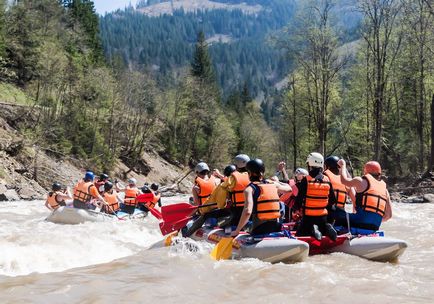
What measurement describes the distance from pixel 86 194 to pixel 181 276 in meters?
7.88

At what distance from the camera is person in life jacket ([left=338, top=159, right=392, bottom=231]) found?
7.69 m

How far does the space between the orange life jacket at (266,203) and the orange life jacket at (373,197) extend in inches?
56.3

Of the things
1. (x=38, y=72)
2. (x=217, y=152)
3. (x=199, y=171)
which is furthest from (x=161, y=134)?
(x=199, y=171)

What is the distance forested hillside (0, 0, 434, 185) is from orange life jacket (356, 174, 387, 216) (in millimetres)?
16903

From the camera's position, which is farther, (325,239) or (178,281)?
(325,239)

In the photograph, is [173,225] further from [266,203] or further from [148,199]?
[148,199]

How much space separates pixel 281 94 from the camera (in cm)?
3953

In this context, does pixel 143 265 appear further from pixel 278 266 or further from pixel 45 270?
pixel 278 266

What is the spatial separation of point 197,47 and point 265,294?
5985cm

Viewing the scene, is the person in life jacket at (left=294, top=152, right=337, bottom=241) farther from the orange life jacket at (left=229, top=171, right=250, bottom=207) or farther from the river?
the orange life jacket at (left=229, top=171, right=250, bottom=207)

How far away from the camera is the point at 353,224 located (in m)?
8.22

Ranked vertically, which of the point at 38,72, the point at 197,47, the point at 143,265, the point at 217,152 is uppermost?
the point at 197,47

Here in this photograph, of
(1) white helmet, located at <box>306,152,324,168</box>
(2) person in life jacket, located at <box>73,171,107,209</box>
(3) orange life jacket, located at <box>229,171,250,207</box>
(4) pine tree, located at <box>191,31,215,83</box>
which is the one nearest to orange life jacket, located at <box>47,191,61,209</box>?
(2) person in life jacket, located at <box>73,171,107,209</box>

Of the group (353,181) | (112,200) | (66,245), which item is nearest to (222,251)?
(353,181)
